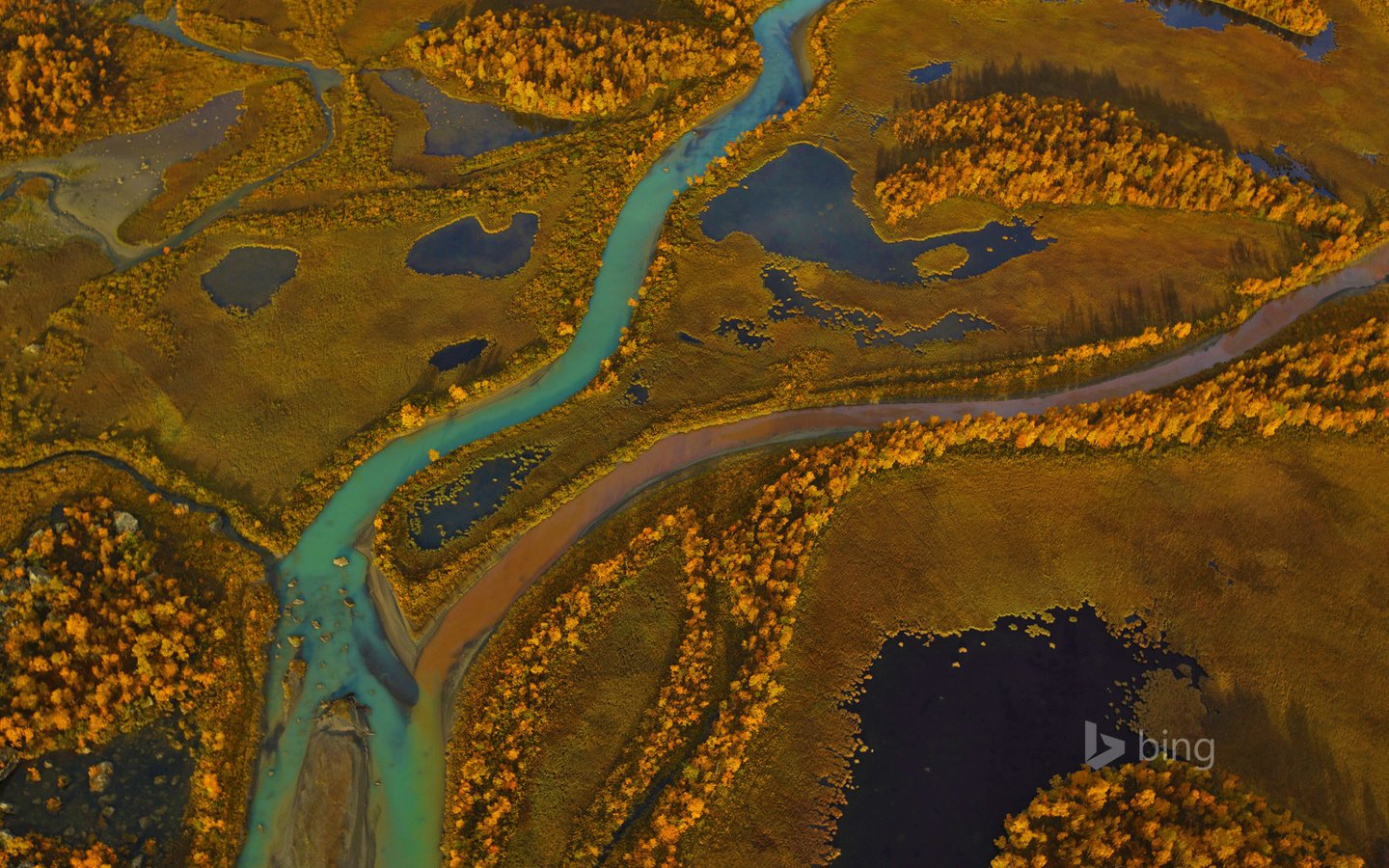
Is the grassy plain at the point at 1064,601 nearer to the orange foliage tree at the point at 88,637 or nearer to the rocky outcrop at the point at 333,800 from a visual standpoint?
the rocky outcrop at the point at 333,800

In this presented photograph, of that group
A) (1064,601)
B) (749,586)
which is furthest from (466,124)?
(1064,601)

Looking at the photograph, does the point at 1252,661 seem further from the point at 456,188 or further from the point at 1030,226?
the point at 456,188

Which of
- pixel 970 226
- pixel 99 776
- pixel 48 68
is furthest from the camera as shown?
pixel 48 68

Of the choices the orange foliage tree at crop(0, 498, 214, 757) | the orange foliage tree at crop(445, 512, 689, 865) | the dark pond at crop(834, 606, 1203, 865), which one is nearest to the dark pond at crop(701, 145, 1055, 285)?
the orange foliage tree at crop(445, 512, 689, 865)

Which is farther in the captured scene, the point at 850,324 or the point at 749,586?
the point at 850,324

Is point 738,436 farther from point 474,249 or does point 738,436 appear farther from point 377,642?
point 474,249

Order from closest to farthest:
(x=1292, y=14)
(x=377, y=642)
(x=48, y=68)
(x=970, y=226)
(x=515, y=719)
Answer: (x=515, y=719) < (x=377, y=642) < (x=970, y=226) < (x=48, y=68) < (x=1292, y=14)

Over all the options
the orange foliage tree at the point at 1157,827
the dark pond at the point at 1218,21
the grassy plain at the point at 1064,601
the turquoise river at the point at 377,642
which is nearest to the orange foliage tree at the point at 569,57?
the turquoise river at the point at 377,642
